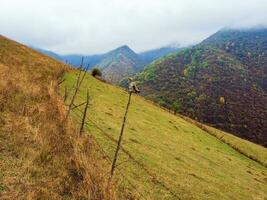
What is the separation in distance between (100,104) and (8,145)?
61.2 ft

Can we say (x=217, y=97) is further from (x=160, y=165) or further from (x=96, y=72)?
(x=160, y=165)

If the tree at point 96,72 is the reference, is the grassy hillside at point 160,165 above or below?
below

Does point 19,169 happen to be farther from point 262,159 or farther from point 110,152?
point 262,159

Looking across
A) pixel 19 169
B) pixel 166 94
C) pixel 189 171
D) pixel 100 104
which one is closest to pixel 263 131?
pixel 166 94

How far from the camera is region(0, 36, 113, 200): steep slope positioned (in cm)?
1154

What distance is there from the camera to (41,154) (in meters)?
14.2

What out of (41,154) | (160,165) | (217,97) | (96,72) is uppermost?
(96,72)

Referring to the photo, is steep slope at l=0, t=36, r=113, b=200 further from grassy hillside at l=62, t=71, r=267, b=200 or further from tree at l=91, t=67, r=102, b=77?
tree at l=91, t=67, r=102, b=77

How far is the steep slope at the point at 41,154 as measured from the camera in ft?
37.9

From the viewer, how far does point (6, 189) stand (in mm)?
11188

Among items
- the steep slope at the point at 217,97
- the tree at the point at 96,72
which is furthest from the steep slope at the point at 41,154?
the steep slope at the point at 217,97

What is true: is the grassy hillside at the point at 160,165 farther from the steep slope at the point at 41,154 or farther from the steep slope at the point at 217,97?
the steep slope at the point at 217,97

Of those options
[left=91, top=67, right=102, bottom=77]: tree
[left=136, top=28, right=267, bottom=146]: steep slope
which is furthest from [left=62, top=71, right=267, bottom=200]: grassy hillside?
[left=136, top=28, right=267, bottom=146]: steep slope

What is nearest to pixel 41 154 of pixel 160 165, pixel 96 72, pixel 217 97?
pixel 160 165
